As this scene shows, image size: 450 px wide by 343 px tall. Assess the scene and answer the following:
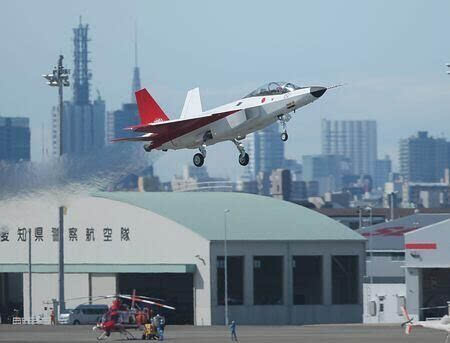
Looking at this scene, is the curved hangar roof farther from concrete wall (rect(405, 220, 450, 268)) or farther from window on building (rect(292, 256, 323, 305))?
concrete wall (rect(405, 220, 450, 268))

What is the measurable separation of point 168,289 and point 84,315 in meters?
17.7

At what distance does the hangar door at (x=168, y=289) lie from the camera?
14100cm

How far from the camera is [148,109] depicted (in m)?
83.1

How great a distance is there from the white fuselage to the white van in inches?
2124

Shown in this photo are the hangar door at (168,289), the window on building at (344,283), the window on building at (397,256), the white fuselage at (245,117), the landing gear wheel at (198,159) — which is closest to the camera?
the white fuselage at (245,117)

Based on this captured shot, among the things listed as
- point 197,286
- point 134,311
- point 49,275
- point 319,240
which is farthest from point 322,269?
point 134,311

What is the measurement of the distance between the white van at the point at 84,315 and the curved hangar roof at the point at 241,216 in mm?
14243

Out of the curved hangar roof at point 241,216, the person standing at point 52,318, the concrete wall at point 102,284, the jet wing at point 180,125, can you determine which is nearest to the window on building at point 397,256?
the curved hangar roof at point 241,216

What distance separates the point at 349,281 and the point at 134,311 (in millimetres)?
43639

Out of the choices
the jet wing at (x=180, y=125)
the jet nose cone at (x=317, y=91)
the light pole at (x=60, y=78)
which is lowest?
the jet wing at (x=180, y=125)

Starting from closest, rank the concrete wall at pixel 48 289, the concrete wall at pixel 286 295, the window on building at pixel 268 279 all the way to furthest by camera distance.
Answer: the concrete wall at pixel 286 295, the window on building at pixel 268 279, the concrete wall at pixel 48 289

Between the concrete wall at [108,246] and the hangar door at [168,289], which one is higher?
the concrete wall at [108,246]

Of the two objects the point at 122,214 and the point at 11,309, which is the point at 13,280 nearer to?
the point at 11,309

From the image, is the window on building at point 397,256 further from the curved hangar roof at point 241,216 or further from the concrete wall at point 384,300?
the concrete wall at point 384,300
